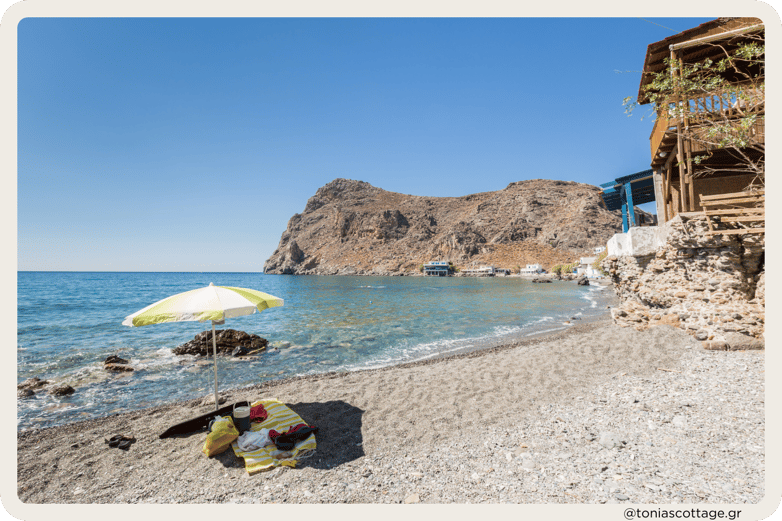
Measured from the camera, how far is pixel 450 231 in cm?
13488

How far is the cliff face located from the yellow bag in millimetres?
109468

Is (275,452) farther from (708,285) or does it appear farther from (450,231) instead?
(450,231)

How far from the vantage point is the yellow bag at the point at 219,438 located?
13.4ft

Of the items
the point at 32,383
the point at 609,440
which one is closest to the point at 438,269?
the point at 32,383

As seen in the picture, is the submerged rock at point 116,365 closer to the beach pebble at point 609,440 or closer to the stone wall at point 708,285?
the beach pebble at point 609,440

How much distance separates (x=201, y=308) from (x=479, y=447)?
404 cm

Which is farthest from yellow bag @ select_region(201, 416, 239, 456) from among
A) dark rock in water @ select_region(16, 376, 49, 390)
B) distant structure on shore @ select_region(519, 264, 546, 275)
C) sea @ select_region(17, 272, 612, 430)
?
distant structure on shore @ select_region(519, 264, 546, 275)

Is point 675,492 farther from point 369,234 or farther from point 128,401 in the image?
point 369,234

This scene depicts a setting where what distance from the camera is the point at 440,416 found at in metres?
5.02

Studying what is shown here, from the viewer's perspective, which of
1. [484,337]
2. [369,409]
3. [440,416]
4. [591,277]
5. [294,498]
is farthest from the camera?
[591,277]

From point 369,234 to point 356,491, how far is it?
511 ft

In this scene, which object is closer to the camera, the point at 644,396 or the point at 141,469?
the point at 141,469

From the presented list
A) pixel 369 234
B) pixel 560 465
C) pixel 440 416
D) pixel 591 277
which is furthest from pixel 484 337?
pixel 369 234
